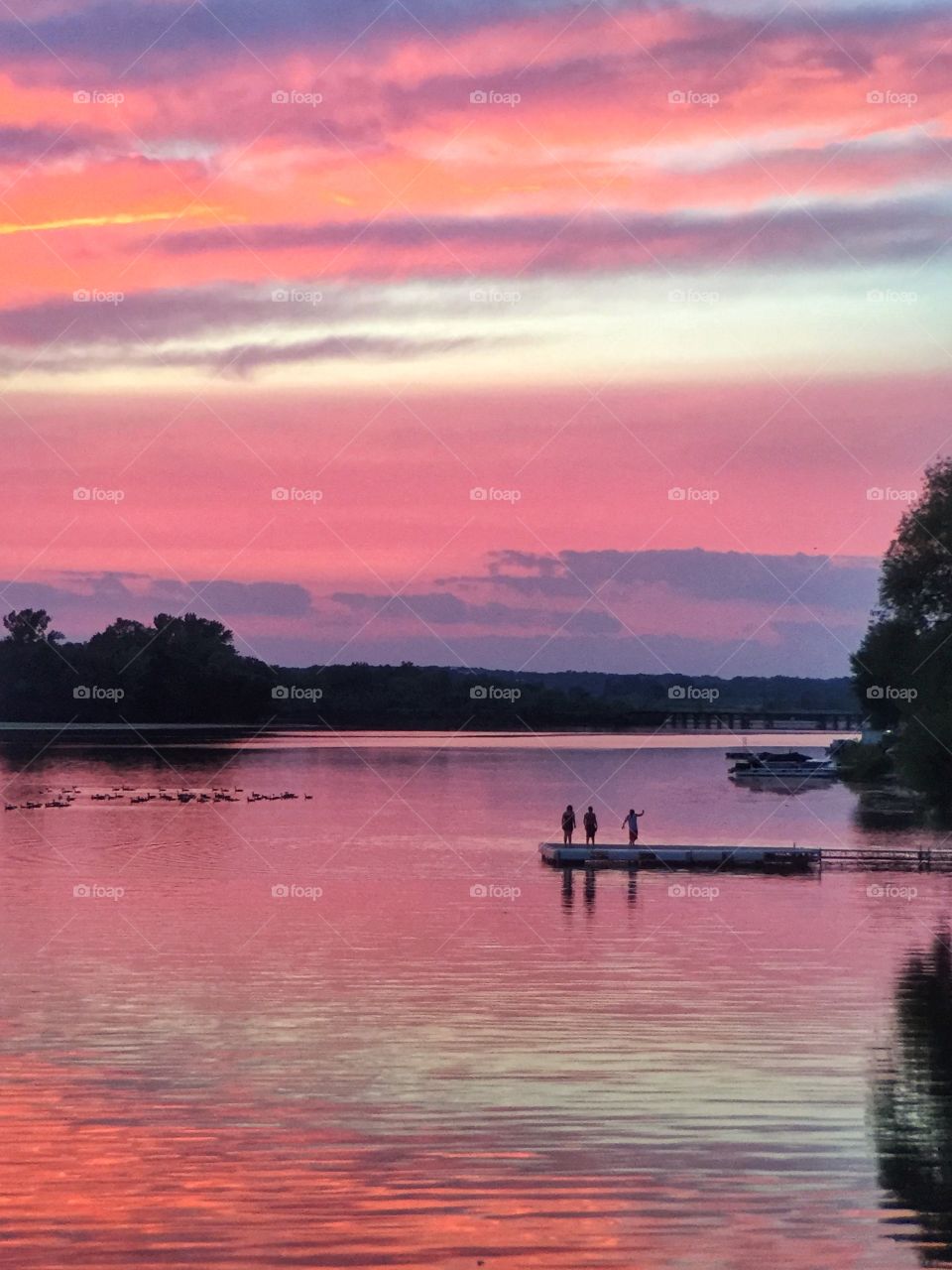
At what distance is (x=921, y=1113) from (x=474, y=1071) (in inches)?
215

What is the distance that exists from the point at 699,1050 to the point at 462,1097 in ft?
13.8

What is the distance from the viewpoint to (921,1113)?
A: 71.7 ft

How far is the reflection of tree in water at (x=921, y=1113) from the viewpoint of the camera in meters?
17.9

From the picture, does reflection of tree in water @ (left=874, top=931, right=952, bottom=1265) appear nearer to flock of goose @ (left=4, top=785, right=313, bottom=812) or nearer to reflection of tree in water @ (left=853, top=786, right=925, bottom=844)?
reflection of tree in water @ (left=853, top=786, right=925, bottom=844)

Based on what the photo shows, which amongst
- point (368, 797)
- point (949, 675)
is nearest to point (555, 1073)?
point (949, 675)

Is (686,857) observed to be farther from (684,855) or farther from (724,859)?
(724,859)

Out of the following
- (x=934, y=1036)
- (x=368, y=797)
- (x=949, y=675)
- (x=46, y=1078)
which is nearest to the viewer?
(x=46, y=1078)

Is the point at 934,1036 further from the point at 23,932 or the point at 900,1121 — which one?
the point at 23,932

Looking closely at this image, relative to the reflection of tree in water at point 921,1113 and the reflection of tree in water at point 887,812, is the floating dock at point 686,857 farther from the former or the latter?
the reflection of tree in water at point 921,1113

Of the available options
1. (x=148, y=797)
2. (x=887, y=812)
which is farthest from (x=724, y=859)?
(x=148, y=797)

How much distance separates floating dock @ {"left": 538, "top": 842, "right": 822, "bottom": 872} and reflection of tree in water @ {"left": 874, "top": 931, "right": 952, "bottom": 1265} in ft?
74.8

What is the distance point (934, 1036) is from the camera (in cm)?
2695

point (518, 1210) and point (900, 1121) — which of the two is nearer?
point (518, 1210)

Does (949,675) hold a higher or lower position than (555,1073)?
higher
